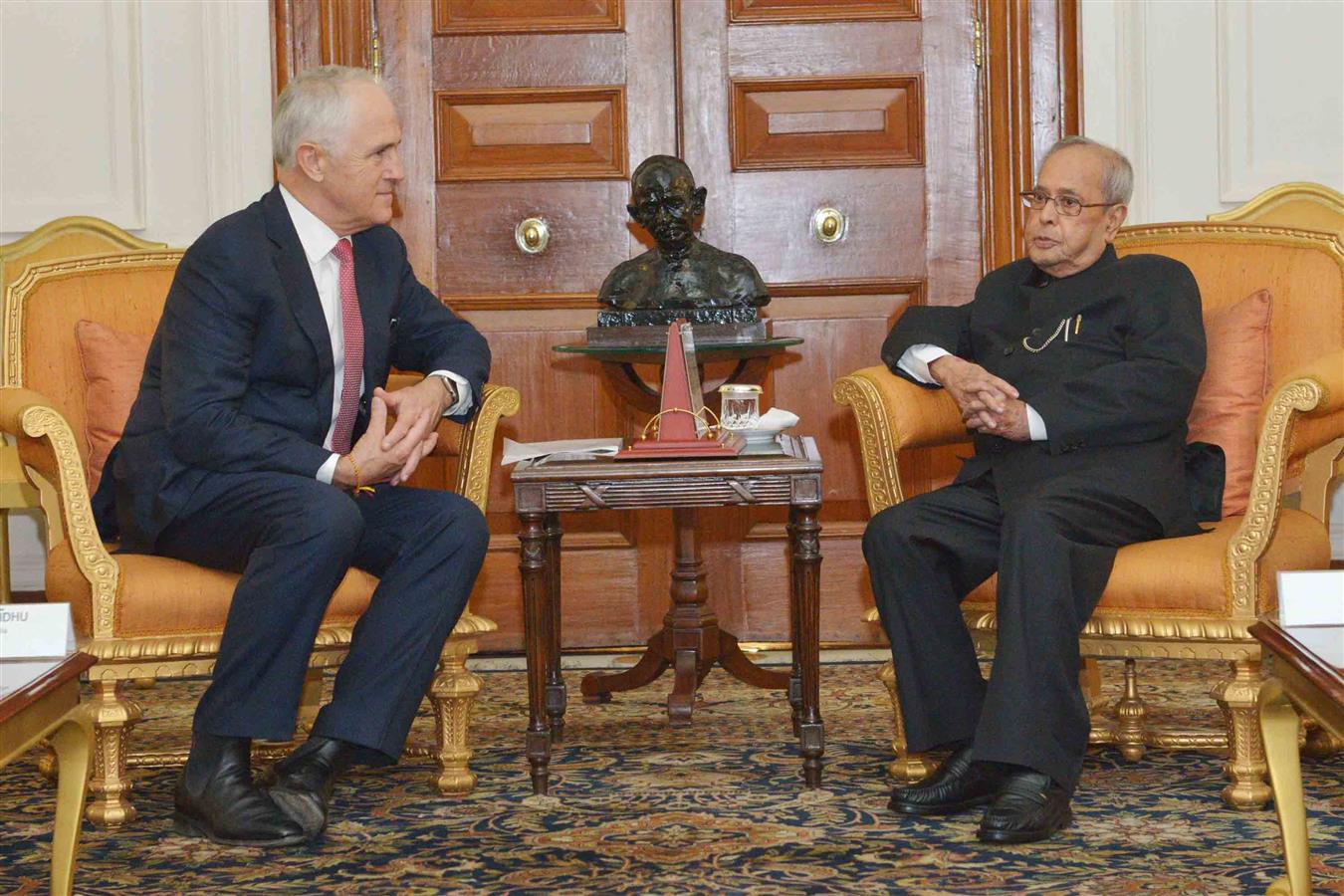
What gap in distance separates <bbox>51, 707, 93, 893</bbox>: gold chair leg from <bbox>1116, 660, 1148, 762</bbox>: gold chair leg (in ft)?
6.39

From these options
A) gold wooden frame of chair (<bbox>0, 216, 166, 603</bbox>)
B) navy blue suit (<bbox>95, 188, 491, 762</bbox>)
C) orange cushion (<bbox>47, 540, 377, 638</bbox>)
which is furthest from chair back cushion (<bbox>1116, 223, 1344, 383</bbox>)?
gold wooden frame of chair (<bbox>0, 216, 166, 603</bbox>)

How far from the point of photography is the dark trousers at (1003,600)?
2.67 metres

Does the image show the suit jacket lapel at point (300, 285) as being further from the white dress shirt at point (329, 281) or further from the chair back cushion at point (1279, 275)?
the chair back cushion at point (1279, 275)

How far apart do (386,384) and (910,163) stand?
167cm

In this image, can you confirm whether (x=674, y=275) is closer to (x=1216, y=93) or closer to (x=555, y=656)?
(x=555, y=656)

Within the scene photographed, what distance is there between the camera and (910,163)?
4301mm

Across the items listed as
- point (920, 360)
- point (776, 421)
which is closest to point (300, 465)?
point (776, 421)

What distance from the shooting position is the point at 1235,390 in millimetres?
3199

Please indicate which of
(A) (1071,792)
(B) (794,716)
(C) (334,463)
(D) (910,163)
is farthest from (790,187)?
(A) (1071,792)

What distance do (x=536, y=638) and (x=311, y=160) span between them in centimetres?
99

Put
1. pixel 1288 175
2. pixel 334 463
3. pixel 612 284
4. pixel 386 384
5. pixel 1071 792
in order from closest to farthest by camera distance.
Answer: pixel 1071 792 < pixel 334 463 < pixel 386 384 < pixel 612 284 < pixel 1288 175

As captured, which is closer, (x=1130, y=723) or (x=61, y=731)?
(x=61, y=731)

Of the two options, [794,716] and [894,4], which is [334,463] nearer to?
[794,716]

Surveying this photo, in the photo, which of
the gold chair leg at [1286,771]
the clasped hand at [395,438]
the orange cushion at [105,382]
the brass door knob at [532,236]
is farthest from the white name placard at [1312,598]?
the brass door knob at [532,236]
